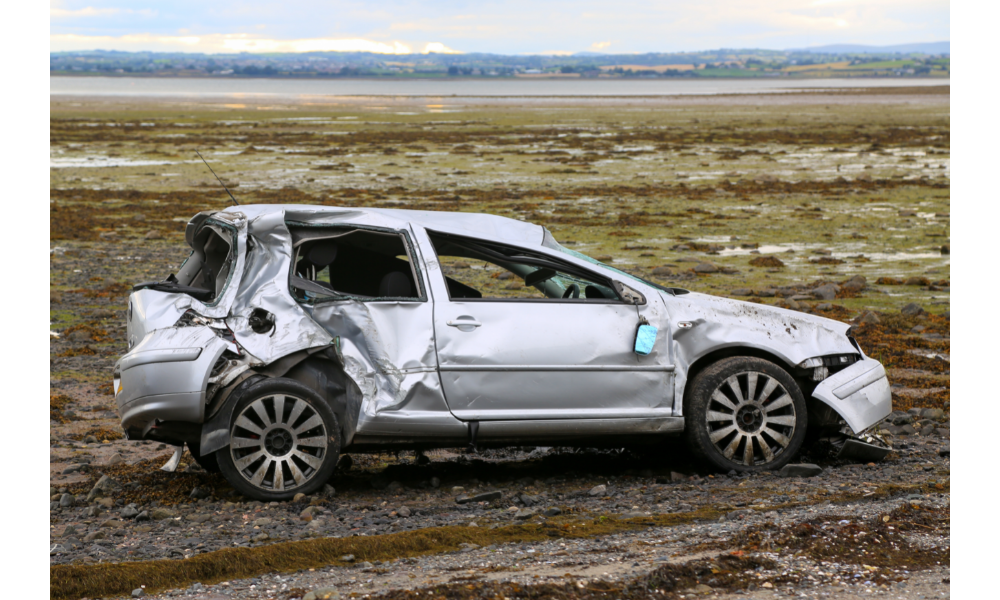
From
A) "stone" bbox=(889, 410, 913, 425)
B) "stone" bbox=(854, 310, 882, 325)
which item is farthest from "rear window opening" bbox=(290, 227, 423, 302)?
"stone" bbox=(854, 310, 882, 325)

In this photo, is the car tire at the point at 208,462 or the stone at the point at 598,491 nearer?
the stone at the point at 598,491

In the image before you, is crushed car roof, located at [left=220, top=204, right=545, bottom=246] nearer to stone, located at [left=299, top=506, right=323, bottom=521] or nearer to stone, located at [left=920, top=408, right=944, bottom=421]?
stone, located at [left=299, top=506, right=323, bottom=521]

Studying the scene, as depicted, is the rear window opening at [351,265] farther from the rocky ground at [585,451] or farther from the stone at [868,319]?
the stone at [868,319]

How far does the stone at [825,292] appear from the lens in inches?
552

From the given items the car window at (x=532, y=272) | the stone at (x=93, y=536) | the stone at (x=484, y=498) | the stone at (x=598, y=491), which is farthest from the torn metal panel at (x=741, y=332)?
the stone at (x=93, y=536)

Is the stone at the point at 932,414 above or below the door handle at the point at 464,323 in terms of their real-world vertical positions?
below

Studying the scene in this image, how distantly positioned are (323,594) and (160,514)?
2.03 m

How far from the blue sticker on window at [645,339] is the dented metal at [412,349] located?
0.11 feet

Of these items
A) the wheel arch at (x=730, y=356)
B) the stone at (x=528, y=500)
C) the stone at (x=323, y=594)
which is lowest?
the stone at (x=528, y=500)

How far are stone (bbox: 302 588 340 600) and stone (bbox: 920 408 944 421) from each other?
18.7 ft

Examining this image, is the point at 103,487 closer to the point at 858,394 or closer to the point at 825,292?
the point at 858,394

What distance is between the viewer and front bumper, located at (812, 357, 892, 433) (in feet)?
21.3

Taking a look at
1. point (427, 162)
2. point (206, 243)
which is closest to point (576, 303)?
point (206, 243)

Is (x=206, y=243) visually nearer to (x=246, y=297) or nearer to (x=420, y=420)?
(x=246, y=297)
